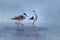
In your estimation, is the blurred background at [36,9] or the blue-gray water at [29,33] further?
the blurred background at [36,9]

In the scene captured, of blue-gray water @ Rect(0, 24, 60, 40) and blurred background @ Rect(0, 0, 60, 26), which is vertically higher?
blurred background @ Rect(0, 0, 60, 26)

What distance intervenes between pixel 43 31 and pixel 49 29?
2.6 inches

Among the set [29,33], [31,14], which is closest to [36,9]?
[31,14]

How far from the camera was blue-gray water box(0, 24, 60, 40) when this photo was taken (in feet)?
5.04

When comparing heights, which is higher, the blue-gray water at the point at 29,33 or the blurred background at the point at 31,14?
the blurred background at the point at 31,14

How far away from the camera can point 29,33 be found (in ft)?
5.23

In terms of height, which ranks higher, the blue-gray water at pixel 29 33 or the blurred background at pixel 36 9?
the blurred background at pixel 36 9

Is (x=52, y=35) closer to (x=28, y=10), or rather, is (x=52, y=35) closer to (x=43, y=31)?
(x=43, y=31)

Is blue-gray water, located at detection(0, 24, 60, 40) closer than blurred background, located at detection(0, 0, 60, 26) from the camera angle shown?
Yes

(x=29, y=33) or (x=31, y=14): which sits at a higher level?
(x=31, y=14)

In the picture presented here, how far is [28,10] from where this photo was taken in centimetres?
164

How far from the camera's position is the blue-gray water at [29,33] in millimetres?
1537

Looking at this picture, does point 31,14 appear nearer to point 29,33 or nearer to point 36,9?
point 36,9

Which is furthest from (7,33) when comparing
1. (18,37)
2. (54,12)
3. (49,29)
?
(54,12)
